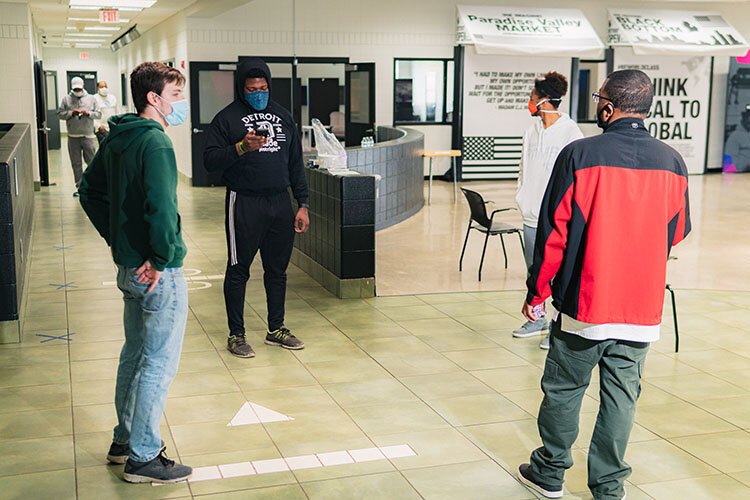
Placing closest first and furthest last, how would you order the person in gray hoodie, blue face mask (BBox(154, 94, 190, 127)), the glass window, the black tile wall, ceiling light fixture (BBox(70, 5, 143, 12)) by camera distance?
blue face mask (BBox(154, 94, 190, 127)) → the black tile wall → the person in gray hoodie → ceiling light fixture (BBox(70, 5, 143, 12)) → the glass window

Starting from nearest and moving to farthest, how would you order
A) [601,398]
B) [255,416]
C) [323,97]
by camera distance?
[601,398], [255,416], [323,97]

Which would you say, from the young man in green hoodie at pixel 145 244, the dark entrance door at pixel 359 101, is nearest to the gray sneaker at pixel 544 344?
the young man in green hoodie at pixel 145 244

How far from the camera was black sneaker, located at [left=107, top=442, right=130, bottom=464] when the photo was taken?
3.43m

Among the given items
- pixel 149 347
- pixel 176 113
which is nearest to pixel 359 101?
pixel 176 113

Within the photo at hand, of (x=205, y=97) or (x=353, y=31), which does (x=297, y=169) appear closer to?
(x=205, y=97)

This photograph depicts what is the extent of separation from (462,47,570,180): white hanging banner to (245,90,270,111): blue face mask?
10.1m

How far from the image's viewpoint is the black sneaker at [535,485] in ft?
10.5

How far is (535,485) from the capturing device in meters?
3.26

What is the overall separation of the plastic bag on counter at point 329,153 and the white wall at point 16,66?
293 inches

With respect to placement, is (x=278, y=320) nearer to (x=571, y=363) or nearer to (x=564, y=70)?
(x=571, y=363)

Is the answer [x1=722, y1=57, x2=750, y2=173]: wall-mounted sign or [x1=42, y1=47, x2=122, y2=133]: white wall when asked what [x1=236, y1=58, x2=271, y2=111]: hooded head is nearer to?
[x1=722, y1=57, x2=750, y2=173]: wall-mounted sign

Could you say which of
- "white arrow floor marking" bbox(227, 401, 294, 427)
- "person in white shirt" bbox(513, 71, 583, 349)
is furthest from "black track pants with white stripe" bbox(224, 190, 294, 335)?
"person in white shirt" bbox(513, 71, 583, 349)

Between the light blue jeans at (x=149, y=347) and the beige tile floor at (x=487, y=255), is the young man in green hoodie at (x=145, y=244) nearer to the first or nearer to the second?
the light blue jeans at (x=149, y=347)

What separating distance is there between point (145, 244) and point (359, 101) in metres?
11.4
